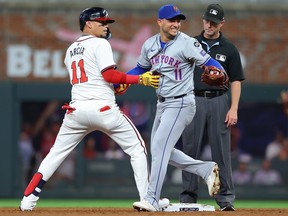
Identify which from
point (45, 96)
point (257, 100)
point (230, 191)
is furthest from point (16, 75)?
point (230, 191)

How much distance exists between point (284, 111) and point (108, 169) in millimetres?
3820

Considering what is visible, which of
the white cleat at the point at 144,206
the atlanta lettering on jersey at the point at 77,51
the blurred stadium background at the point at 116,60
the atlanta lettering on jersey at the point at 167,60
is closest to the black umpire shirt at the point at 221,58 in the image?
the atlanta lettering on jersey at the point at 167,60

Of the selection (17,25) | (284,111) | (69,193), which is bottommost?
(69,193)

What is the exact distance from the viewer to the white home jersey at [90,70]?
30.1 ft

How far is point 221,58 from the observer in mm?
9945

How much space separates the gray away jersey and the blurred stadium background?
30.0 feet

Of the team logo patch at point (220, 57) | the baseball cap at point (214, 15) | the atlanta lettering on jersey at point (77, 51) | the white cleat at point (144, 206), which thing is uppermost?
the baseball cap at point (214, 15)

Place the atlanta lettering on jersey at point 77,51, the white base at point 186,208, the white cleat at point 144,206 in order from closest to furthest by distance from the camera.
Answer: the white cleat at point 144,206 → the atlanta lettering on jersey at point 77,51 → the white base at point 186,208

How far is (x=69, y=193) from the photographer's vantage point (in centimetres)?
1827

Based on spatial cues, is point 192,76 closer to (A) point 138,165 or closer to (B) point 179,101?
(B) point 179,101

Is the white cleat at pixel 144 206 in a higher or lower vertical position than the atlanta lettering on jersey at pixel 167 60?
lower

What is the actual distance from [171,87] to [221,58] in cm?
97

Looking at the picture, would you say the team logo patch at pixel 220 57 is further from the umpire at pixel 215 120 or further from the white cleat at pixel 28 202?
the white cleat at pixel 28 202

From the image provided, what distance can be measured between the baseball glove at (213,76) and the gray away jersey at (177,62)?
0.37ft
